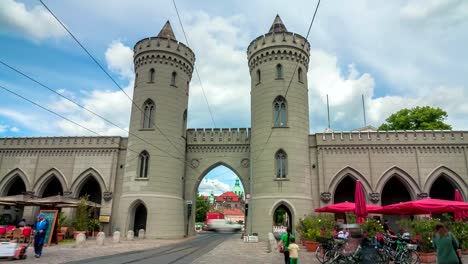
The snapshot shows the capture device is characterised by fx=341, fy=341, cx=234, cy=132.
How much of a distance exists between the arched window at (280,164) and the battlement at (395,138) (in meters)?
3.07

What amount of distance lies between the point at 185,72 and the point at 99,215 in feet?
45.9

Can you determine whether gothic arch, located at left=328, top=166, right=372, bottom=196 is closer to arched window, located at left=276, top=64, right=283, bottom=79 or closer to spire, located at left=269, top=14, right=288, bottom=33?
arched window, located at left=276, top=64, right=283, bottom=79

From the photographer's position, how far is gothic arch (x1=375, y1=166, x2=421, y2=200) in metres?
25.0

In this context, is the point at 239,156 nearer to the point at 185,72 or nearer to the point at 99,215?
the point at 185,72

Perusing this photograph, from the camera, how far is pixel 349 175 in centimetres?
2577

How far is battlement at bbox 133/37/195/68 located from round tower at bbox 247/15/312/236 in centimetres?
604

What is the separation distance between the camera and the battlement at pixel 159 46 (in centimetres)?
2869

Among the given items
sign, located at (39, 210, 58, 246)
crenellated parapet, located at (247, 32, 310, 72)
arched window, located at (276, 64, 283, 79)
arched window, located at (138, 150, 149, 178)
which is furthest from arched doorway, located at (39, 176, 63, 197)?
arched window, located at (276, 64, 283, 79)

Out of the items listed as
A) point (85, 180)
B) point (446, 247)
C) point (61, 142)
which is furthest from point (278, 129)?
point (446, 247)

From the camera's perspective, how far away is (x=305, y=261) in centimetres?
1327

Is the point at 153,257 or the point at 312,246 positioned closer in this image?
the point at 153,257

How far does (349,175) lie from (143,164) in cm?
1596

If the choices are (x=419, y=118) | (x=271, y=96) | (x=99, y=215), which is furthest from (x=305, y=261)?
(x=419, y=118)

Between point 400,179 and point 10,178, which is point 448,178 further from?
point 10,178
